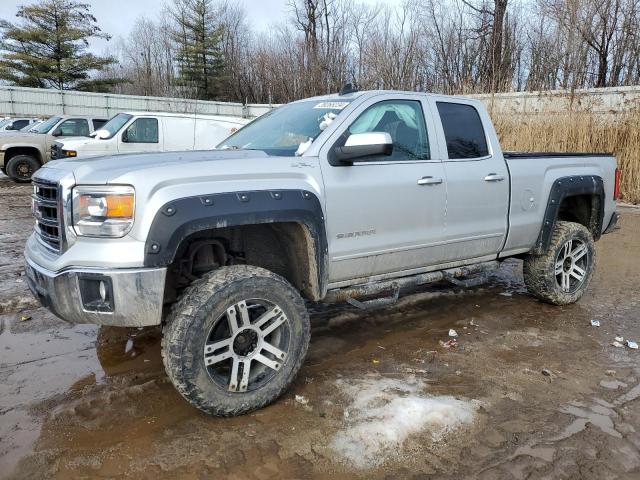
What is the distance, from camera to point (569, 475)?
8.75ft

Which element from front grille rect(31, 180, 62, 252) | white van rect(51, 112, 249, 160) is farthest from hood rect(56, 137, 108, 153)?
front grille rect(31, 180, 62, 252)

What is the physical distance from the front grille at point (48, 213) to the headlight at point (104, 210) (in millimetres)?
187

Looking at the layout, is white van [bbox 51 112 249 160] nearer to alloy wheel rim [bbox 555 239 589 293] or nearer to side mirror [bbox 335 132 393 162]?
alloy wheel rim [bbox 555 239 589 293]

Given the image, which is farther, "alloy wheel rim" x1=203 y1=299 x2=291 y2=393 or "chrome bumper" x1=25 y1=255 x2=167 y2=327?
"alloy wheel rim" x1=203 y1=299 x2=291 y2=393

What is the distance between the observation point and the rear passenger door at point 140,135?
12.5 meters

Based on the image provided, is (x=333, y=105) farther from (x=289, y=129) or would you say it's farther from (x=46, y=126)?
(x=46, y=126)

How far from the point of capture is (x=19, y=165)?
14500 mm

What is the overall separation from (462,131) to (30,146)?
44.2 ft

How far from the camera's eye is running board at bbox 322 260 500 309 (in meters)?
3.69

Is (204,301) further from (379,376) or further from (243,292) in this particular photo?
(379,376)

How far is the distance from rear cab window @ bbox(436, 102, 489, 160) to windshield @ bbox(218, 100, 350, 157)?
993mm

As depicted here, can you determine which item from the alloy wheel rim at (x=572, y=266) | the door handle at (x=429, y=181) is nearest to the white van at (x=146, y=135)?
the alloy wheel rim at (x=572, y=266)

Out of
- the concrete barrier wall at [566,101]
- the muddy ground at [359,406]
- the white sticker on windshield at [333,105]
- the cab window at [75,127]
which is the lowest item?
the muddy ground at [359,406]

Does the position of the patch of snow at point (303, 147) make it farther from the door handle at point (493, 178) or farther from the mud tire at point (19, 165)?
the mud tire at point (19, 165)
